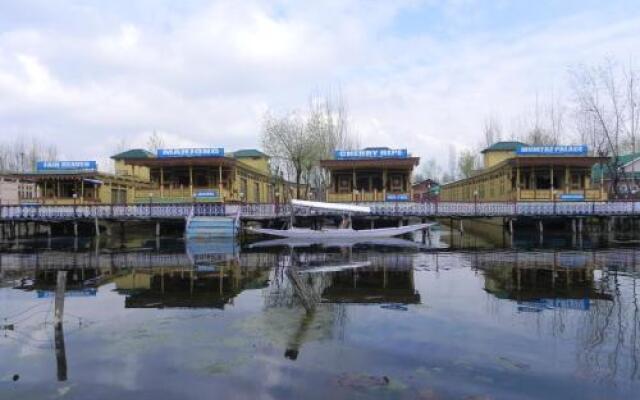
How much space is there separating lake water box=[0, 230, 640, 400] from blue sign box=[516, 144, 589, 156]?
1780 centimetres

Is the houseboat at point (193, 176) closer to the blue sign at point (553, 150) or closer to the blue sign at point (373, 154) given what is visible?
the blue sign at point (373, 154)

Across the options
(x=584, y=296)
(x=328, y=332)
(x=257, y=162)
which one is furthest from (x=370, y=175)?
(x=328, y=332)

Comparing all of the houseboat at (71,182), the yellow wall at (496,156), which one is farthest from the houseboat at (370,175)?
the houseboat at (71,182)

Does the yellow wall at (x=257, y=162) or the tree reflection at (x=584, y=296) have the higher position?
the yellow wall at (x=257, y=162)

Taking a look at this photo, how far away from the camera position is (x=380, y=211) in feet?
114

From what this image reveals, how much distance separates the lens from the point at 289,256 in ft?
83.5

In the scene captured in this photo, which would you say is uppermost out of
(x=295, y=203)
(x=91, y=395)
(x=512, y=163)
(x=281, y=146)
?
(x=281, y=146)

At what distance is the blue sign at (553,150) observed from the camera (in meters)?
37.9

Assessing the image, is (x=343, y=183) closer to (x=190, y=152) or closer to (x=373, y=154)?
(x=373, y=154)

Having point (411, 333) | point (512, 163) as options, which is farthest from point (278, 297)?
point (512, 163)

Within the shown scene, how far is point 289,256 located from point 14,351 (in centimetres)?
1567

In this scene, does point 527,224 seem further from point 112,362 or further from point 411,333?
point 112,362


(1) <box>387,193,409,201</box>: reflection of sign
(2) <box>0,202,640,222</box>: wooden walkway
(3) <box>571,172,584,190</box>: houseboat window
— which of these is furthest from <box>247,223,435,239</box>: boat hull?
(3) <box>571,172,584,190</box>: houseboat window

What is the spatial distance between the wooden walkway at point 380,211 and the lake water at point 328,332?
515 inches
